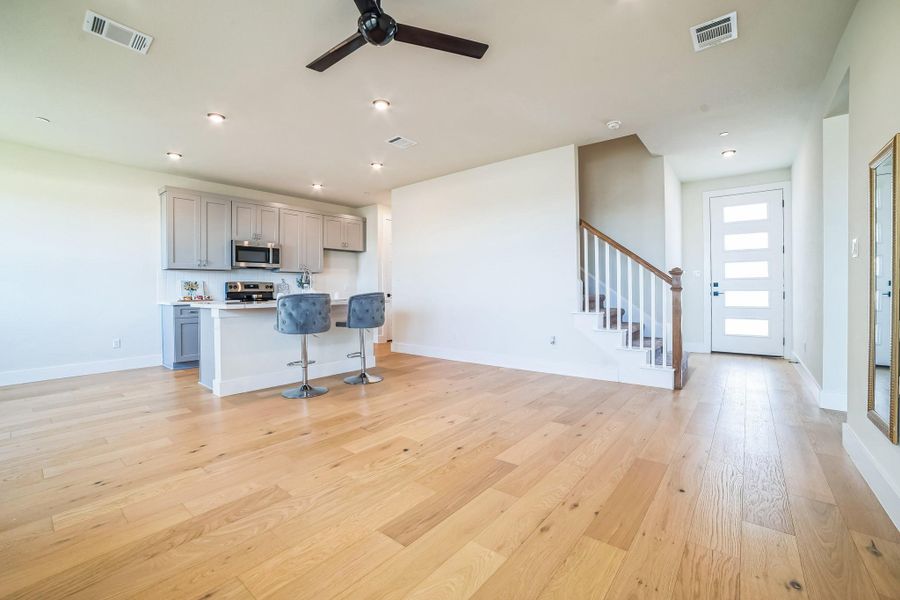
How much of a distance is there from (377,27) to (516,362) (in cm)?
401

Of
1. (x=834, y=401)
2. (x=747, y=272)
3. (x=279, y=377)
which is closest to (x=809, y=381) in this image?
(x=834, y=401)

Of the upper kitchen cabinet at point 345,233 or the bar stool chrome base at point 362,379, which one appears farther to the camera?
the upper kitchen cabinet at point 345,233

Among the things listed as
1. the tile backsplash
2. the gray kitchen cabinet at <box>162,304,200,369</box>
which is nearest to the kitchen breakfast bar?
the tile backsplash

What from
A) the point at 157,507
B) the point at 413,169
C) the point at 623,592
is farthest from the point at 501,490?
the point at 413,169

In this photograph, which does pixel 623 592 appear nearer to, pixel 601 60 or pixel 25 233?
pixel 601 60

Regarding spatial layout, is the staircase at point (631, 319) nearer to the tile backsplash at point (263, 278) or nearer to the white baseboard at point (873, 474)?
the white baseboard at point (873, 474)

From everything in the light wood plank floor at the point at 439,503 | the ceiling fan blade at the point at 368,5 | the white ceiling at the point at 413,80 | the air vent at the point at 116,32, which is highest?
the white ceiling at the point at 413,80

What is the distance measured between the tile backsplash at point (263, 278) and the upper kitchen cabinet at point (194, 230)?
0.30m

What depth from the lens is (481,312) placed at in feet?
17.9

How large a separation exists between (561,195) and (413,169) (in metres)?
2.13

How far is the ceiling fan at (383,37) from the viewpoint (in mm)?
2059

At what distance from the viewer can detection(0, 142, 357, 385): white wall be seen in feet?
14.8

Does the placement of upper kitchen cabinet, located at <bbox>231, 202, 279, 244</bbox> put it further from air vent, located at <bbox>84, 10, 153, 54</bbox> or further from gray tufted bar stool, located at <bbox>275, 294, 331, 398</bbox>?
air vent, located at <bbox>84, 10, 153, 54</bbox>

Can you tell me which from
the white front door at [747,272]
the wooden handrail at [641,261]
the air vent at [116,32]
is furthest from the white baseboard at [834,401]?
the air vent at [116,32]
